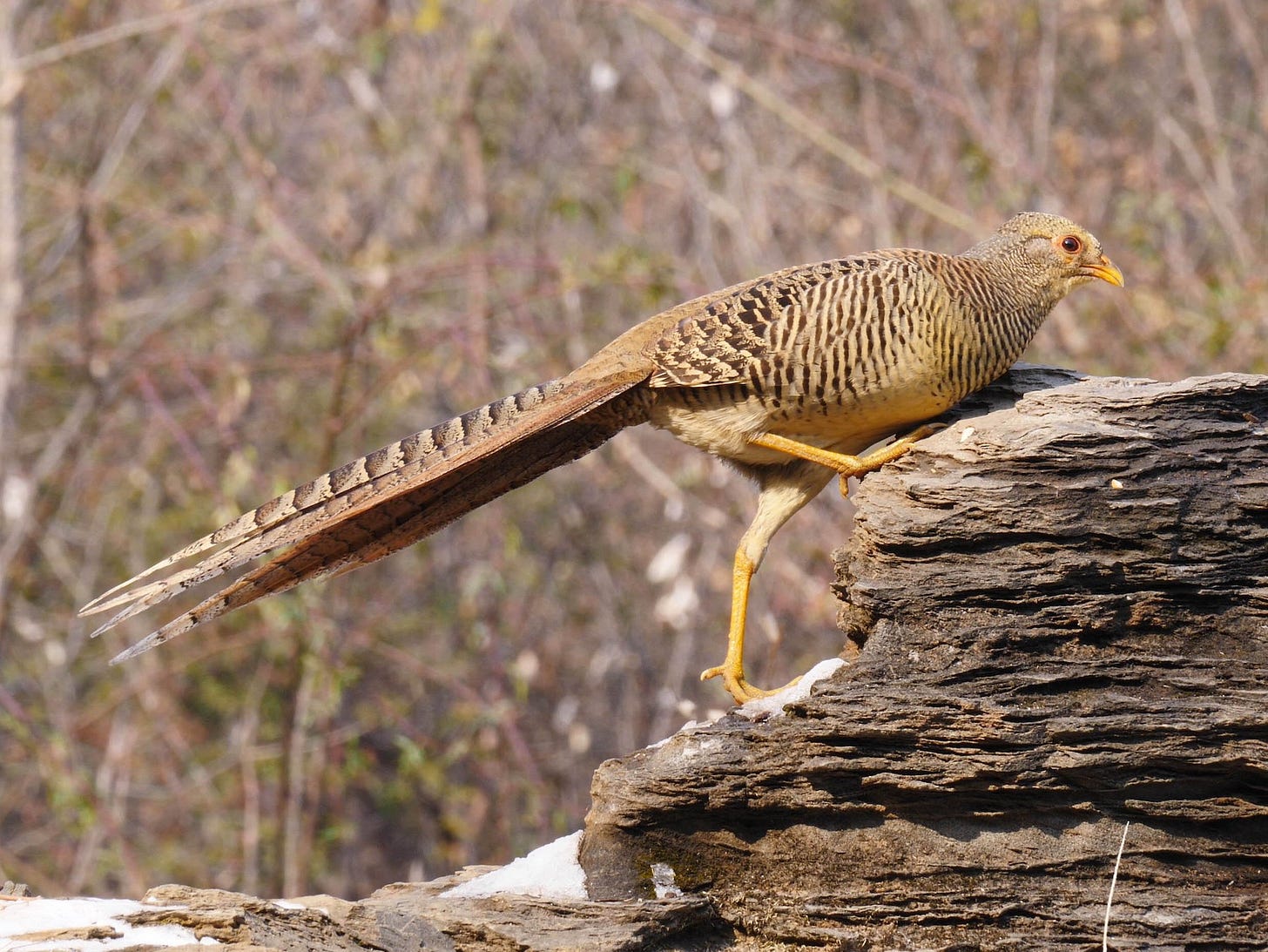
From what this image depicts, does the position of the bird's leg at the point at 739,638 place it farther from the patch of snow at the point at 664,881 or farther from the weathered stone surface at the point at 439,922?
the weathered stone surface at the point at 439,922

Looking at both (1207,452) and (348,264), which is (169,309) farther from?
(1207,452)

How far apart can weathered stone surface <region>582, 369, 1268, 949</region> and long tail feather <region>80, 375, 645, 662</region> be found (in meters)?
1.09

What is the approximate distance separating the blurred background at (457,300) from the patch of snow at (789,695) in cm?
448

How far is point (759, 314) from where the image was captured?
4.70m

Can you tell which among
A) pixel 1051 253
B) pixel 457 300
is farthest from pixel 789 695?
pixel 457 300

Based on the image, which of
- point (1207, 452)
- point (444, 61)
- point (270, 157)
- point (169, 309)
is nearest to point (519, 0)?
point (444, 61)

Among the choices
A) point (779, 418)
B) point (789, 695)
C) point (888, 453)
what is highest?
point (779, 418)

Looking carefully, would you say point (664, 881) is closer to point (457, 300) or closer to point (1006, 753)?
point (1006, 753)

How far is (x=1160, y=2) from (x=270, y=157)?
309 inches

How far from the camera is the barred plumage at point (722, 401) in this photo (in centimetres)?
450

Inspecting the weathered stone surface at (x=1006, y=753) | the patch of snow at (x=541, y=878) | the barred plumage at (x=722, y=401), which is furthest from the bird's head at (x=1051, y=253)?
the patch of snow at (x=541, y=878)

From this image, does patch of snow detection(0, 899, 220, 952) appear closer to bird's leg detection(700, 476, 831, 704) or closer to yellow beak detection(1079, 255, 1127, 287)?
bird's leg detection(700, 476, 831, 704)

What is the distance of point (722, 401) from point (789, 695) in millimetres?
993

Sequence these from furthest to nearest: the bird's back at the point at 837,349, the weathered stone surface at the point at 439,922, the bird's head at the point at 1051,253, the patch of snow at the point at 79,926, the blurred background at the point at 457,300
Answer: the blurred background at the point at 457,300, the bird's head at the point at 1051,253, the bird's back at the point at 837,349, the weathered stone surface at the point at 439,922, the patch of snow at the point at 79,926
